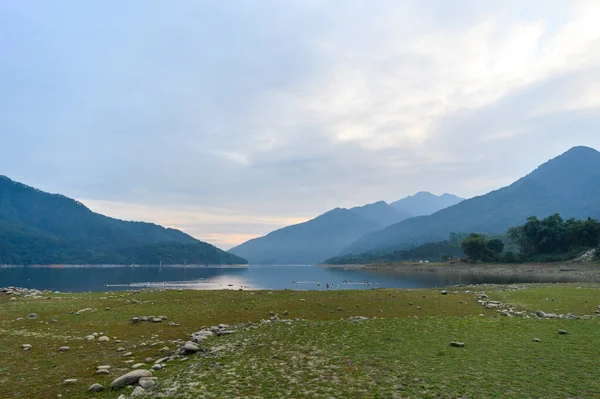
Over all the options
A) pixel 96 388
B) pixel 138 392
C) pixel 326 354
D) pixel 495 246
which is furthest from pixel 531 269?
pixel 96 388

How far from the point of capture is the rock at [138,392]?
10.9 metres

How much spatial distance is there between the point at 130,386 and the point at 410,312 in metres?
19.1

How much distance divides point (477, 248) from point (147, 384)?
526 feet

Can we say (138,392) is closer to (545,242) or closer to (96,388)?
(96,388)

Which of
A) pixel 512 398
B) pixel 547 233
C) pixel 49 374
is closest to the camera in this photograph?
pixel 512 398

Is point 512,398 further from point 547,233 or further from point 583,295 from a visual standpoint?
point 547,233

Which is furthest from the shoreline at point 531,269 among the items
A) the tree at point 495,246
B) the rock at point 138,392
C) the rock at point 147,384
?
the rock at point 138,392

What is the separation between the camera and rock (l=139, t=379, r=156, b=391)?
11.6 metres

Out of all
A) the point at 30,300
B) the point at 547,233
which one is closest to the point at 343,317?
the point at 30,300

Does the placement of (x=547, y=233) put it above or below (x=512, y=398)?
above

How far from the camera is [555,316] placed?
22375 millimetres

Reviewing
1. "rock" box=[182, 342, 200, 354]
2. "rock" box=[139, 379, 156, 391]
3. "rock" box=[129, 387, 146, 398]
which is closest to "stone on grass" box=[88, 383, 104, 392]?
"rock" box=[139, 379, 156, 391]

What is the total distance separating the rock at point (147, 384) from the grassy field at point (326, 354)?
360 mm

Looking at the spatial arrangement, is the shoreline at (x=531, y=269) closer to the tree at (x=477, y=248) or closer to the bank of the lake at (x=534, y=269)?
the bank of the lake at (x=534, y=269)
